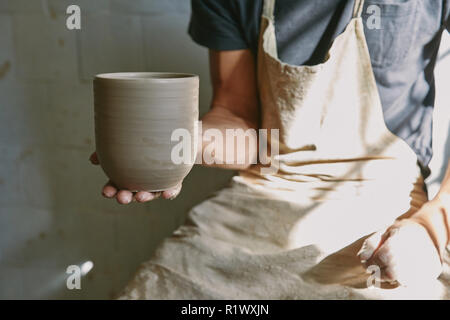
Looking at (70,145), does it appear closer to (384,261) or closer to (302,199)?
(302,199)

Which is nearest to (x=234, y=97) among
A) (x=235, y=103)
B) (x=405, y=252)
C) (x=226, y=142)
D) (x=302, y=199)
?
(x=235, y=103)

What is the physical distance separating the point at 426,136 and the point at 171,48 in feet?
2.39

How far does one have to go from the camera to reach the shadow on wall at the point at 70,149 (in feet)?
5.12

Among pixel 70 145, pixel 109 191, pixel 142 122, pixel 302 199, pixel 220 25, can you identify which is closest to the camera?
pixel 142 122

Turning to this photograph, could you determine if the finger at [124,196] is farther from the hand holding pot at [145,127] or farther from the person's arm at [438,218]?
the person's arm at [438,218]

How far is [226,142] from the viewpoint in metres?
1.27

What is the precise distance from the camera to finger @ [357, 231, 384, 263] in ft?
2.91

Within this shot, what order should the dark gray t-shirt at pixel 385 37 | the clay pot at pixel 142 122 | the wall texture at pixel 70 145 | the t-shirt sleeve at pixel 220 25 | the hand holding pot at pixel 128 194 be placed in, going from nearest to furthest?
the clay pot at pixel 142 122 → the hand holding pot at pixel 128 194 → the dark gray t-shirt at pixel 385 37 → the t-shirt sleeve at pixel 220 25 → the wall texture at pixel 70 145

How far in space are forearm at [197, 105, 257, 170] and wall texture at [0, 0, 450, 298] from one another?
31cm

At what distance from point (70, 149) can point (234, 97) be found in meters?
0.62

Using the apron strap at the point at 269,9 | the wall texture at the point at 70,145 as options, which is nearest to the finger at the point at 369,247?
the apron strap at the point at 269,9

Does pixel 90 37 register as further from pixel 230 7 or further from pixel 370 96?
pixel 370 96

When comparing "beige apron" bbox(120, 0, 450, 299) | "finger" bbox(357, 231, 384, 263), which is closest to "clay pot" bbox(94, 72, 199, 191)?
"beige apron" bbox(120, 0, 450, 299)

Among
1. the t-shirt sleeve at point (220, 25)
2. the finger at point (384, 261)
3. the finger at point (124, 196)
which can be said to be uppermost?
the t-shirt sleeve at point (220, 25)
